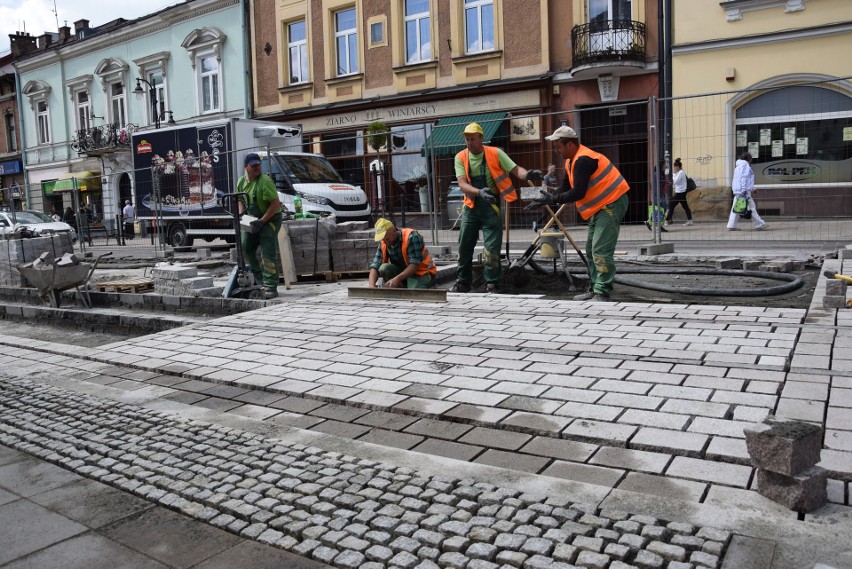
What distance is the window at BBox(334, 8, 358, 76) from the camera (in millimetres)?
25188

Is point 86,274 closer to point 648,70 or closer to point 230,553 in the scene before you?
point 230,553

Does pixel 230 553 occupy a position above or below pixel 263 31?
below

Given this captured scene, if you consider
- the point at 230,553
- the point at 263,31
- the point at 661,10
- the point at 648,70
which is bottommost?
the point at 230,553

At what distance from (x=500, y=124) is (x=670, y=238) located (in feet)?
19.5

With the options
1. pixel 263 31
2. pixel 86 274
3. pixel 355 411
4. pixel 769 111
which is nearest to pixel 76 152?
pixel 263 31

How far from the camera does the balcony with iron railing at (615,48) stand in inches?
758

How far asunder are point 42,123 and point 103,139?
7723 mm

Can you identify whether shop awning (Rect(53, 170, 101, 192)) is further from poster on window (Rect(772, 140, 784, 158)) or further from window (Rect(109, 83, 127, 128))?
poster on window (Rect(772, 140, 784, 158))

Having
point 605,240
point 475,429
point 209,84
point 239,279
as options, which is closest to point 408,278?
point 239,279

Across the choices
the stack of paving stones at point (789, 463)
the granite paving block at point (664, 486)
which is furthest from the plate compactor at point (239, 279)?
the stack of paving stones at point (789, 463)

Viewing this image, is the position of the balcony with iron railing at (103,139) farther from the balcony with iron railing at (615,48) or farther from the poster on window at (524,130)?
the balcony with iron railing at (615,48)

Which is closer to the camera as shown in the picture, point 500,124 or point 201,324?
point 201,324

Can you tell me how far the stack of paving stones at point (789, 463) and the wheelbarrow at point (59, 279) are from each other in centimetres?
882

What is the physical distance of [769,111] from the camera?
1388cm
